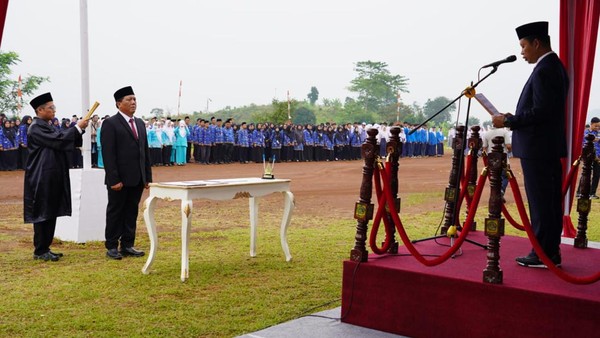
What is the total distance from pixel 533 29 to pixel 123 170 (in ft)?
13.9

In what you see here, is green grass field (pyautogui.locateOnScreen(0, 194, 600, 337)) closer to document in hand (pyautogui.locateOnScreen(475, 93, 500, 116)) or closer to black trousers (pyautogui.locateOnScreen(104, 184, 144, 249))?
black trousers (pyautogui.locateOnScreen(104, 184, 144, 249))

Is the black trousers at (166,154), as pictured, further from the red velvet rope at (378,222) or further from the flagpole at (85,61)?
the red velvet rope at (378,222)

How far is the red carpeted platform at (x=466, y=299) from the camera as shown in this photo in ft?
12.3

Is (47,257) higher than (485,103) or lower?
lower

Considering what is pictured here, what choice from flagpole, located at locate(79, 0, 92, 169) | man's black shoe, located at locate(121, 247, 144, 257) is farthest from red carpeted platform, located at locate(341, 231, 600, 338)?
flagpole, located at locate(79, 0, 92, 169)

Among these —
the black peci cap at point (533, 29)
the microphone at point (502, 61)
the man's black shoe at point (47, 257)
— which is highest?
the black peci cap at point (533, 29)

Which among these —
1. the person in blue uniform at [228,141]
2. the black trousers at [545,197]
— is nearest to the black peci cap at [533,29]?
the black trousers at [545,197]

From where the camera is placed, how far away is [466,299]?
4.08 metres

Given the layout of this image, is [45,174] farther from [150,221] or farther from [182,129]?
[182,129]

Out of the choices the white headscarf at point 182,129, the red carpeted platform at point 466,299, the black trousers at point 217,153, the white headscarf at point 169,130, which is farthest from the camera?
the black trousers at point 217,153

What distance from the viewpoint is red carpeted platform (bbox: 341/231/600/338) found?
3736 mm

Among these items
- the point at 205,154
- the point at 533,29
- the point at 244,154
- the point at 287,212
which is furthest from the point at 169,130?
the point at 533,29

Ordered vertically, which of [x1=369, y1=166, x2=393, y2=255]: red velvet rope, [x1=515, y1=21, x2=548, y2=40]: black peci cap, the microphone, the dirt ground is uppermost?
[x1=515, y1=21, x2=548, y2=40]: black peci cap

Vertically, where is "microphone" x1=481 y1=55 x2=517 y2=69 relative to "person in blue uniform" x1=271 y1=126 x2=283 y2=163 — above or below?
above
